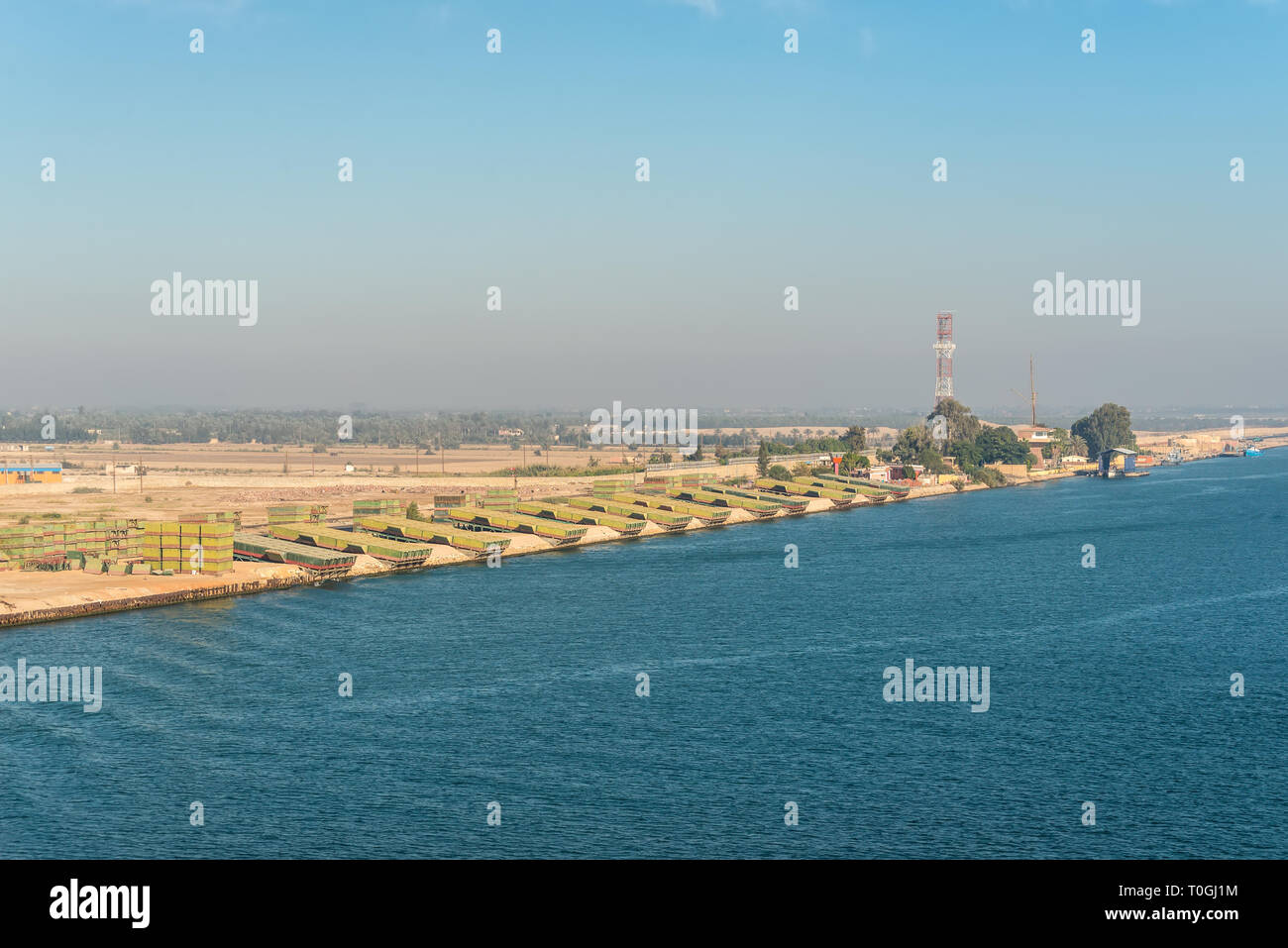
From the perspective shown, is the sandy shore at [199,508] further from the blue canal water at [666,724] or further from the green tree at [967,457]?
the green tree at [967,457]

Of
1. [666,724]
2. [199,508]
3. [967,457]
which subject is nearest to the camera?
[666,724]

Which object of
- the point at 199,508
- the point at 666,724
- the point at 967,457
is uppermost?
the point at 967,457

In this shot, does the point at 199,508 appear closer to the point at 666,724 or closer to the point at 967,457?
the point at 666,724

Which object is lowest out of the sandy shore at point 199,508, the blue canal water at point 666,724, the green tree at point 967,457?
the blue canal water at point 666,724

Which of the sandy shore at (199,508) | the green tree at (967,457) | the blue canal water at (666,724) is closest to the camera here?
the blue canal water at (666,724)

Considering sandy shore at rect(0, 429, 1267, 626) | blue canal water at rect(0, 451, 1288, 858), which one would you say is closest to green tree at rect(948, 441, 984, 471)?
sandy shore at rect(0, 429, 1267, 626)

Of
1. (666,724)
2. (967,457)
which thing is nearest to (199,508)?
(666,724)

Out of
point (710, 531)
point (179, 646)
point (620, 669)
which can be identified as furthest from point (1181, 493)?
point (179, 646)

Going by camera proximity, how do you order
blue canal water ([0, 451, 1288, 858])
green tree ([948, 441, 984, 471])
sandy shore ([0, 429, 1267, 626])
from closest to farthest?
1. blue canal water ([0, 451, 1288, 858])
2. sandy shore ([0, 429, 1267, 626])
3. green tree ([948, 441, 984, 471])

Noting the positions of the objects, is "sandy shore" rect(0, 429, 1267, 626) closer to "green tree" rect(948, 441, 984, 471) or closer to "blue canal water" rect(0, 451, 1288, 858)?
"blue canal water" rect(0, 451, 1288, 858)

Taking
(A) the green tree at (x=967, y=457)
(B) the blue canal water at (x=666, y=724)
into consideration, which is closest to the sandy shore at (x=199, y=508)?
(B) the blue canal water at (x=666, y=724)
